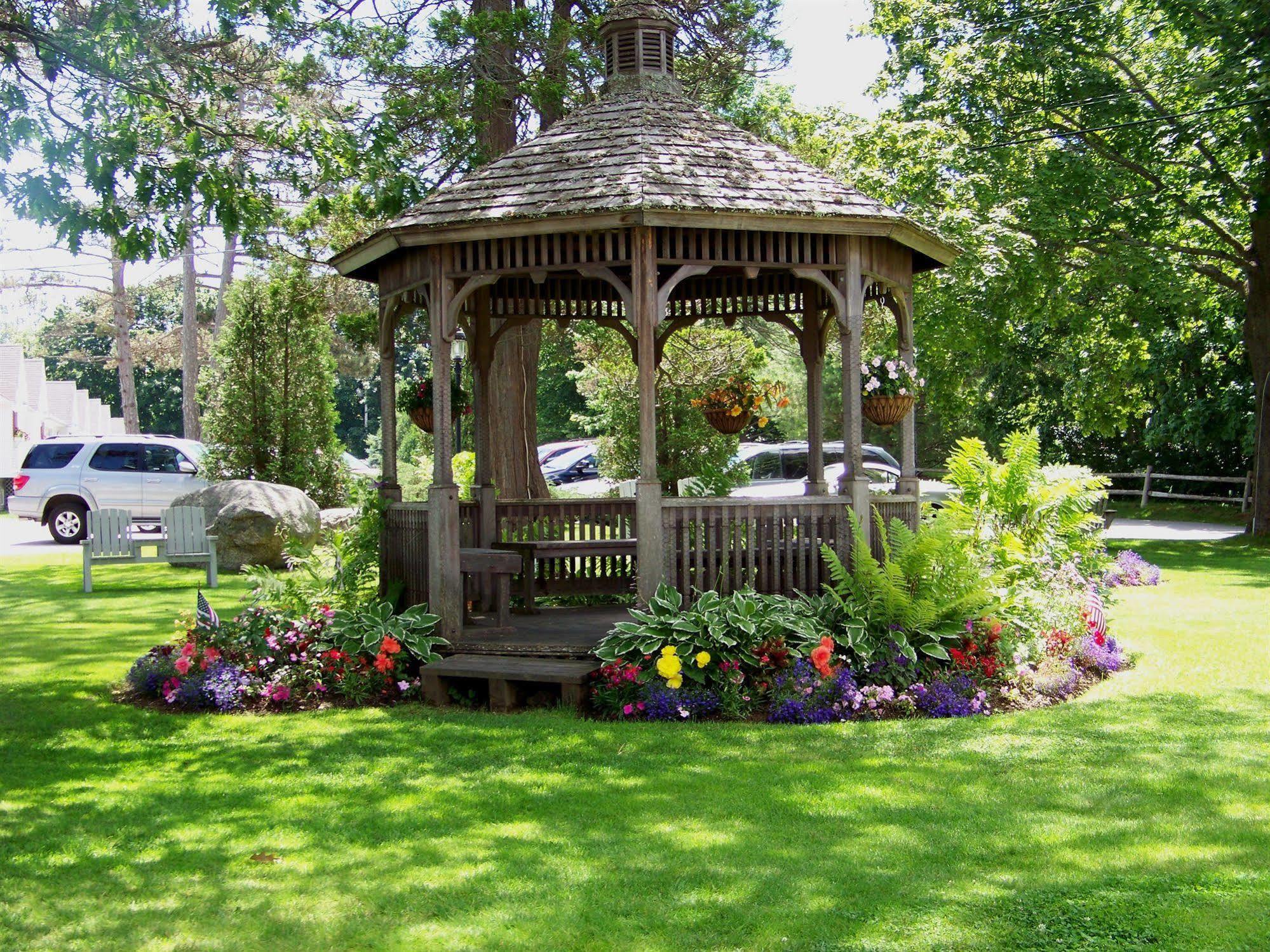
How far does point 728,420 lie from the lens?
11188 millimetres

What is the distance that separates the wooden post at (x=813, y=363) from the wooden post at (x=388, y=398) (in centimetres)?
373

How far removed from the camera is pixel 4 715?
8086 mm

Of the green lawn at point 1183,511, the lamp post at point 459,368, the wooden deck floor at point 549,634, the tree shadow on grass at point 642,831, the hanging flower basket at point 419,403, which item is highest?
the lamp post at point 459,368

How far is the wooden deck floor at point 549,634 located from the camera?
879 centimetres

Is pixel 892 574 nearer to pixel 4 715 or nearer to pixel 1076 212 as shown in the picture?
pixel 4 715

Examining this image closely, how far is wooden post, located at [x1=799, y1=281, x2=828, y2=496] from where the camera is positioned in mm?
11203

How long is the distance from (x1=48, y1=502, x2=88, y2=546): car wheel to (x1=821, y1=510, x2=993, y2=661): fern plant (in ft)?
56.0

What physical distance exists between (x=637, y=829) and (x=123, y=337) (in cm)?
3333

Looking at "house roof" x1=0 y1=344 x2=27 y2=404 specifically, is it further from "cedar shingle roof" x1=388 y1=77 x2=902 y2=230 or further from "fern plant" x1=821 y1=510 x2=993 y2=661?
"fern plant" x1=821 y1=510 x2=993 y2=661

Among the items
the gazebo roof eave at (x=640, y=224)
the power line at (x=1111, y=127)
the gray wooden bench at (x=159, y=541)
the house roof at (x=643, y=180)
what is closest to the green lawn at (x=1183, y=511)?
the power line at (x=1111, y=127)

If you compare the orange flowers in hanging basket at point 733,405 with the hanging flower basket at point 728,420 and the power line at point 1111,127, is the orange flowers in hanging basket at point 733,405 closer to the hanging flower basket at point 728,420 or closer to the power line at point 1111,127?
the hanging flower basket at point 728,420

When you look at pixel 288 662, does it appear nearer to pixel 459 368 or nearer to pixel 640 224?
pixel 640 224

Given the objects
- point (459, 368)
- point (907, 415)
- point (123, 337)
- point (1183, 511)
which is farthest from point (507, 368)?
point (123, 337)

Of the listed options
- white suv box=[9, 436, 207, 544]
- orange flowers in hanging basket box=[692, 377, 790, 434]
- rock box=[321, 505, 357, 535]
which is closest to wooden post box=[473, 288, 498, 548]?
orange flowers in hanging basket box=[692, 377, 790, 434]
